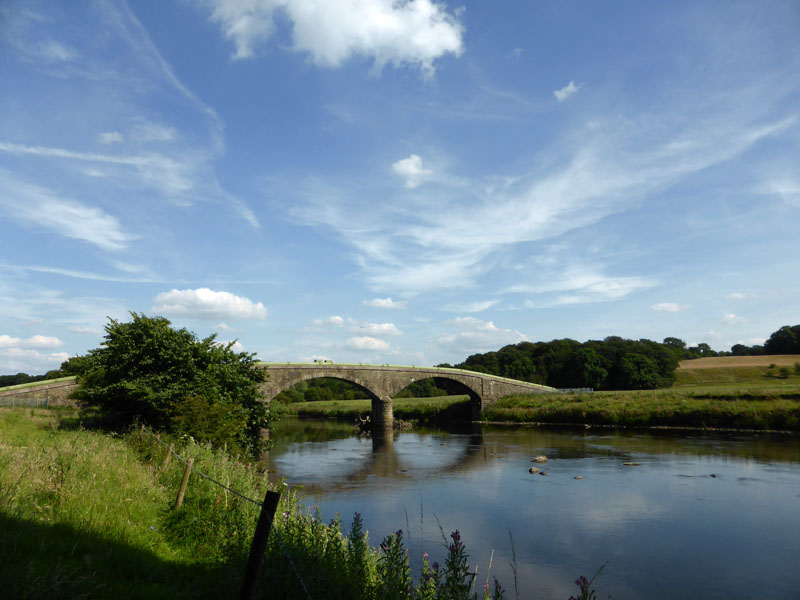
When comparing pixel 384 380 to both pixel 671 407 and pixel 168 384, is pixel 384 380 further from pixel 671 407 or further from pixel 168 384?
pixel 168 384

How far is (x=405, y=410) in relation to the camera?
7162 centimetres

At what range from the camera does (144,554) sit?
685 cm

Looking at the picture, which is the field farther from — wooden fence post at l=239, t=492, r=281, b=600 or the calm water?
wooden fence post at l=239, t=492, r=281, b=600

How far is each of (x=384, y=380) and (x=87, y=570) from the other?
5610 cm

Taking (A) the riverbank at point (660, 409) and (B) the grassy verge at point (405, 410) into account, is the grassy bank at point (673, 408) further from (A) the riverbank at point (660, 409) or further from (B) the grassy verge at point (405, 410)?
(B) the grassy verge at point (405, 410)

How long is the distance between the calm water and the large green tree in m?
4.94

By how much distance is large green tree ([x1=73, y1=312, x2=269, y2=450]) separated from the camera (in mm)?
18438

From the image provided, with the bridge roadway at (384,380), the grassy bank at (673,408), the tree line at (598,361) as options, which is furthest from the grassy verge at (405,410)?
the tree line at (598,361)

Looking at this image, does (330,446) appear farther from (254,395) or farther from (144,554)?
(144,554)

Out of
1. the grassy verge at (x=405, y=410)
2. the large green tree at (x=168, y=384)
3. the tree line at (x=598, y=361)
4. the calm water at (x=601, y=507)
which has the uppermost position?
the tree line at (x=598, y=361)

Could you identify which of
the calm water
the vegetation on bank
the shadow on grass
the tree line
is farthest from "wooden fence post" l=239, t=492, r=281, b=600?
the tree line

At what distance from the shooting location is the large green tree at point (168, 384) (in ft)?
60.5

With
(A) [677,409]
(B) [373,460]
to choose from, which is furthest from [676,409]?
(B) [373,460]

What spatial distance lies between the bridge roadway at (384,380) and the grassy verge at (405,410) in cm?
391
